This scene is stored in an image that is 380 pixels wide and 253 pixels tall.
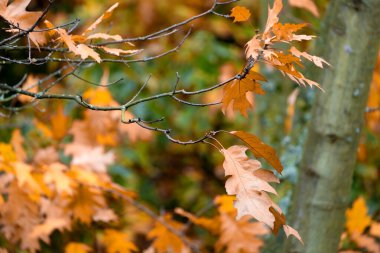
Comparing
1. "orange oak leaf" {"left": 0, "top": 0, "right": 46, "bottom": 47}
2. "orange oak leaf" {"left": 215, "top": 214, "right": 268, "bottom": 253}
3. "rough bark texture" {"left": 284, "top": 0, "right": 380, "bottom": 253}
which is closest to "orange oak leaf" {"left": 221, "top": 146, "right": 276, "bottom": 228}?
"orange oak leaf" {"left": 0, "top": 0, "right": 46, "bottom": 47}

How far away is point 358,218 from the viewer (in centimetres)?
189

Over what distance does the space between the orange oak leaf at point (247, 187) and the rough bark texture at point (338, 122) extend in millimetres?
585

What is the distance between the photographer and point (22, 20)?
1.20 metres

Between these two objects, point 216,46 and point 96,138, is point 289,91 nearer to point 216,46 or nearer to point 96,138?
point 96,138

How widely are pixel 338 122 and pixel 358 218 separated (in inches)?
18.8

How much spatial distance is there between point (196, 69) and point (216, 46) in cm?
31

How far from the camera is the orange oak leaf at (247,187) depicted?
96 centimetres

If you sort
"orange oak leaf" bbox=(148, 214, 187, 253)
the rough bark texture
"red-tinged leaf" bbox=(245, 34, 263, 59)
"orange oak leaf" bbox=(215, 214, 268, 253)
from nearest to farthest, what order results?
"red-tinged leaf" bbox=(245, 34, 263, 59), the rough bark texture, "orange oak leaf" bbox=(215, 214, 268, 253), "orange oak leaf" bbox=(148, 214, 187, 253)

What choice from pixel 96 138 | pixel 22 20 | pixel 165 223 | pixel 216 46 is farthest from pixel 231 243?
pixel 216 46

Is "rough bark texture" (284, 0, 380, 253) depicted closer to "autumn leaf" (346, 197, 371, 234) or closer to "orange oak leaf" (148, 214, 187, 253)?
"autumn leaf" (346, 197, 371, 234)

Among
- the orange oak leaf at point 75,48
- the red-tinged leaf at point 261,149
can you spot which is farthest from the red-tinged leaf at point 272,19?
the orange oak leaf at point 75,48

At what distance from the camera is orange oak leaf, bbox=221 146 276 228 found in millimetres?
960

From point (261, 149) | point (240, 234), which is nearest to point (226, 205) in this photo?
point (240, 234)

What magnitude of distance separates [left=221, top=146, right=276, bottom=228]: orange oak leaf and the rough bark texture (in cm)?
59
